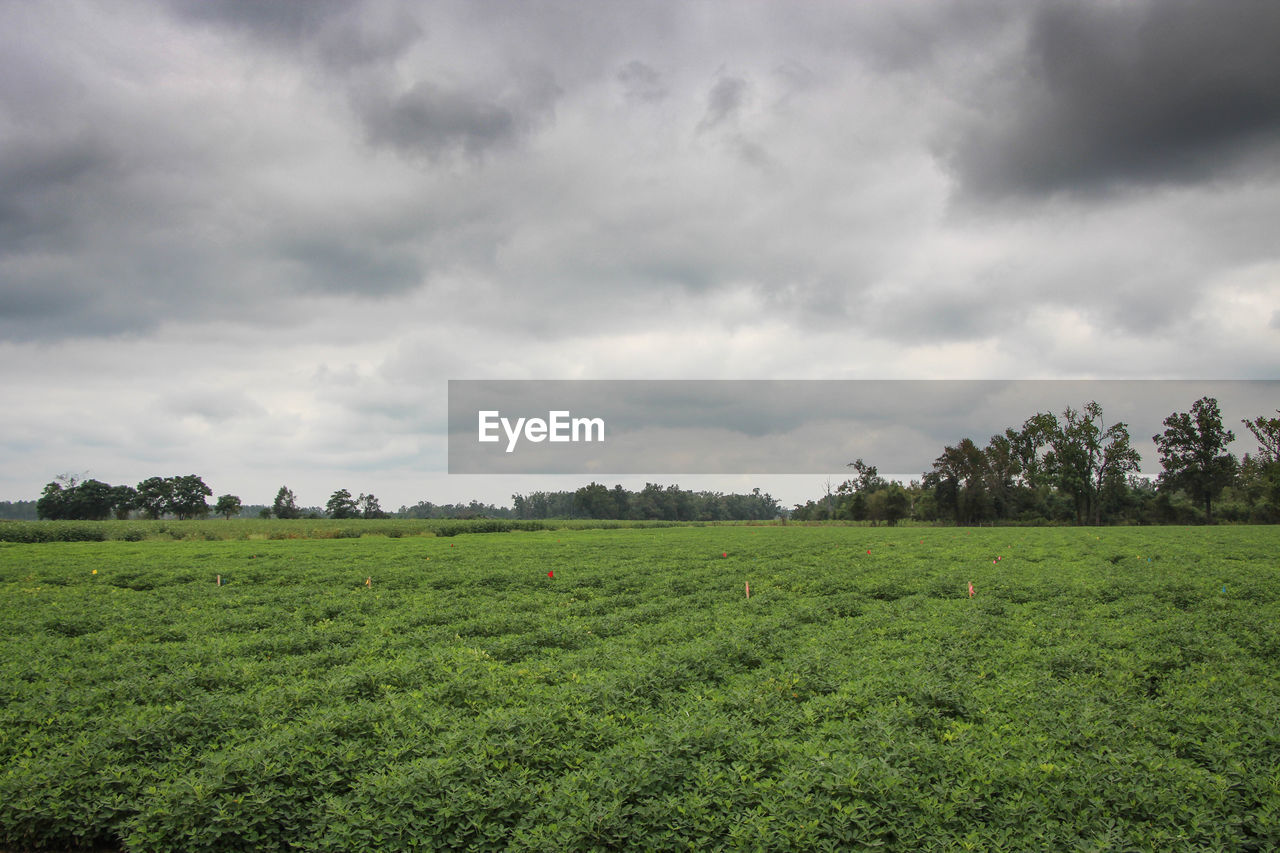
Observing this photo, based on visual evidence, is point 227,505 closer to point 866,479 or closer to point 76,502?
point 76,502

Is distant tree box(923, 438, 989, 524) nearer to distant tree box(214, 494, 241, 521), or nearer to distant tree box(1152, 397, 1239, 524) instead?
distant tree box(1152, 397, 1239, 524)

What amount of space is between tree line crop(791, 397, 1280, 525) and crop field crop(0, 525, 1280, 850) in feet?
340

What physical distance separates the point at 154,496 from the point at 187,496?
17.7ft

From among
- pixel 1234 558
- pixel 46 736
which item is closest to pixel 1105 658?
pixel 46 736

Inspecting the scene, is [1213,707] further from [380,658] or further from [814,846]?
[380,658]

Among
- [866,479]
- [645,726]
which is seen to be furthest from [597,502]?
[645,726]

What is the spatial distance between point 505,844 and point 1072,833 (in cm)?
543

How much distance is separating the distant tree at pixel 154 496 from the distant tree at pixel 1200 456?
17304 cm

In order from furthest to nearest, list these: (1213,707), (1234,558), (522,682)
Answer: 1. (1234,558)
2. (522,682)
3. (1213,707)

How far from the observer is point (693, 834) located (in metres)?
6.91

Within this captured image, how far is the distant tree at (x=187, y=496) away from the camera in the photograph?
13462 cm

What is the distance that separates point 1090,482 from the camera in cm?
10844

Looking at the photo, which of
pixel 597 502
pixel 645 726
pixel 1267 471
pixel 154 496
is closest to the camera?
pixel 645 726

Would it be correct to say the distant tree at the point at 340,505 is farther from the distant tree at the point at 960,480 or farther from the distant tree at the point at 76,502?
the distant tree at the point at 960,480
